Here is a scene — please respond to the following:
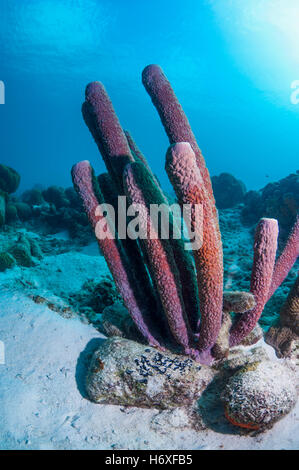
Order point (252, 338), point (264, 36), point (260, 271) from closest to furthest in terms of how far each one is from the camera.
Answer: point (260, 271) → point (252, 338) → point (264, 36)

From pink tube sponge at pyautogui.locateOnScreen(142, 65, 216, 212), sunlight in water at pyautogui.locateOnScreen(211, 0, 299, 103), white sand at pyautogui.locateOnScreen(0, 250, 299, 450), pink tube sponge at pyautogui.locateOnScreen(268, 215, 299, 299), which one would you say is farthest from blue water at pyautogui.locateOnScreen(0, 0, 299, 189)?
white sand at pyautogui.locateOnScreen(0, 250, 299, 450)

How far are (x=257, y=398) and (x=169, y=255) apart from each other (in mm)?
993

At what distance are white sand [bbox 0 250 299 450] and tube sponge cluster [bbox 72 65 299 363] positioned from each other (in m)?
0.50

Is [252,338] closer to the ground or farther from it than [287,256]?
closer to the ground

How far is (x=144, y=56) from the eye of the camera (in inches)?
1972

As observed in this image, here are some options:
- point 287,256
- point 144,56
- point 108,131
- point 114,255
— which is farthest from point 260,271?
point 144,56

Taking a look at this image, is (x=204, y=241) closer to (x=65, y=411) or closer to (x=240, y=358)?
(x=240, y=358)

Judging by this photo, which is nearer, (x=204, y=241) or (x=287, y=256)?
(x=204, y=241)

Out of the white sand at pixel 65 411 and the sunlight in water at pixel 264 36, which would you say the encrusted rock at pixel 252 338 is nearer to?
the white sand at pixel 65 411

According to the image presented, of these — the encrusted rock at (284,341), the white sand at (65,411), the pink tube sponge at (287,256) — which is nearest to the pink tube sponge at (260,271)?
the pink tube sponge at (287,256)

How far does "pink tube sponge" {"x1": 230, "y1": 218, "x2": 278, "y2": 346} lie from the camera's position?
1.77m

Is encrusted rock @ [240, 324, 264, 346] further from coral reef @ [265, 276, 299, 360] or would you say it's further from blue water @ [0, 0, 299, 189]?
blue water @ [0, 0, 299, 189]

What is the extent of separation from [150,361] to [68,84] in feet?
219

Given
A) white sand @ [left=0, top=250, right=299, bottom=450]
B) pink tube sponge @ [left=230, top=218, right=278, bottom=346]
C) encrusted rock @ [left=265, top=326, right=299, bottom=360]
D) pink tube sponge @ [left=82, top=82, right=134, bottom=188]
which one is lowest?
white sand @ [left=0, top=250, right=299, bottom=450]
